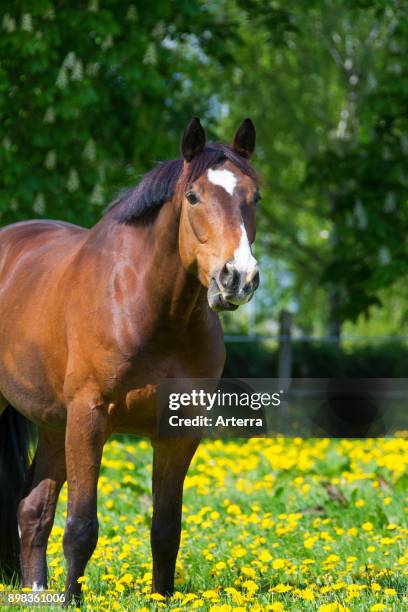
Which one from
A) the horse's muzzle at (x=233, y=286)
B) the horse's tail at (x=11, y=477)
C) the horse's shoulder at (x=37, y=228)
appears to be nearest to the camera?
the horse's muzzle at (x=233, y=286)

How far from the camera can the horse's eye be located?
12.4 ft

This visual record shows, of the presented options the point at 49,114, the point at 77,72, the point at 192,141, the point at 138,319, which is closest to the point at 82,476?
the point at 138,319

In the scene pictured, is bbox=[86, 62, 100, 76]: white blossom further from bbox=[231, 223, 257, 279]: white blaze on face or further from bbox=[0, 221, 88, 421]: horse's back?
bbox=[231, 223, 257, 279]: white blaze on face

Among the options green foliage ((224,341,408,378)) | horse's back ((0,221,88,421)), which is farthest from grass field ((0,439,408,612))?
green foliage ((224,341,408,378))

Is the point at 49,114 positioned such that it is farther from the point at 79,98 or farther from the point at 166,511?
the point at 166,511

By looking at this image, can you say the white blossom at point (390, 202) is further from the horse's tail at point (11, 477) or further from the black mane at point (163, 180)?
the black mane at point (163, 180)

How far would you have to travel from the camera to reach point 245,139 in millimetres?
4098

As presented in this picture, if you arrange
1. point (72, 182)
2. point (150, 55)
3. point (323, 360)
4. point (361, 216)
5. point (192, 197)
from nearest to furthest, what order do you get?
point (192, 197) < point (72, 182) < point (150, 55) < point (361, 216) < point (323, 360)

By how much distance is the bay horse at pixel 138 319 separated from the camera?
3754mm

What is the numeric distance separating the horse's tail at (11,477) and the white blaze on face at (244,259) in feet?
7.32

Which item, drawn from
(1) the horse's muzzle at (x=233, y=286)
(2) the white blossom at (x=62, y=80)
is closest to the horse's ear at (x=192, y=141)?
(1) the horse's muzzle at (x=233, y=286)

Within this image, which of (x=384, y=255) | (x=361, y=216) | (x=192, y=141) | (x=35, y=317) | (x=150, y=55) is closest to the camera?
(x=192, y=141)

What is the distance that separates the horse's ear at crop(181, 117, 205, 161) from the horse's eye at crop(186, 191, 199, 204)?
8.3 inches

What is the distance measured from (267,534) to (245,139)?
109 inches
